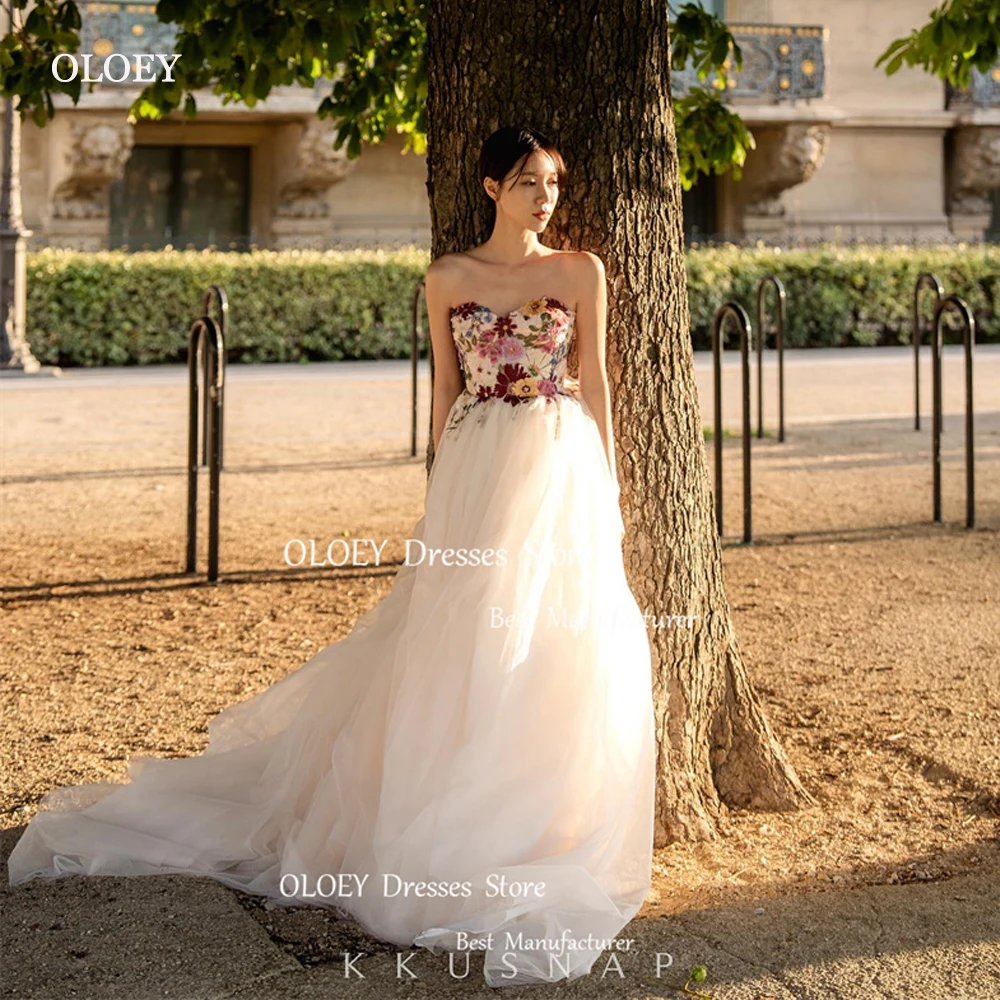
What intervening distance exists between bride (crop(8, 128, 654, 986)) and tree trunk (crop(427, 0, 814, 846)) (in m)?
0.22

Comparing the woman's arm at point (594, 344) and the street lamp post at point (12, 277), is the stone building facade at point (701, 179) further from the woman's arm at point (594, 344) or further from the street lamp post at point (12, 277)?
the woman's arm at point (594, 344)

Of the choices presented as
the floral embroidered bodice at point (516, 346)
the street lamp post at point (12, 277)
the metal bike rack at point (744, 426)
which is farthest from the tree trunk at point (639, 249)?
the street lamp post at point (12, 277)

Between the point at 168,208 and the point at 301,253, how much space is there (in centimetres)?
479

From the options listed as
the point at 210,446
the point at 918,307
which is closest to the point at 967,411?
the point at 918,307

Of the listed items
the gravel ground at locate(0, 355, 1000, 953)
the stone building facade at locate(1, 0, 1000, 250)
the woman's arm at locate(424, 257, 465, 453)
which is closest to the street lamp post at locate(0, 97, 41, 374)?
the gravel ground at locate(0, 355, 1000, 953)

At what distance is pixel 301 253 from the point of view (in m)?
18.2

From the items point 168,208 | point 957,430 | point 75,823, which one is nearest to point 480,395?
point 75,823

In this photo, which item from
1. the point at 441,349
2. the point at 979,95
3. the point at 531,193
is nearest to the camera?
the point at 531,193

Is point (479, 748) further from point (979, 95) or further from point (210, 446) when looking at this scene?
point (979, 95)

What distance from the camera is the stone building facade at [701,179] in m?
19.9

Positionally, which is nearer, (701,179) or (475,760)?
(475,760)

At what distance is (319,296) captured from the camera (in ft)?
56.6

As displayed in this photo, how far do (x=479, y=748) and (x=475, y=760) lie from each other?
26 mm

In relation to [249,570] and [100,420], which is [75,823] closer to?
[249,570]
